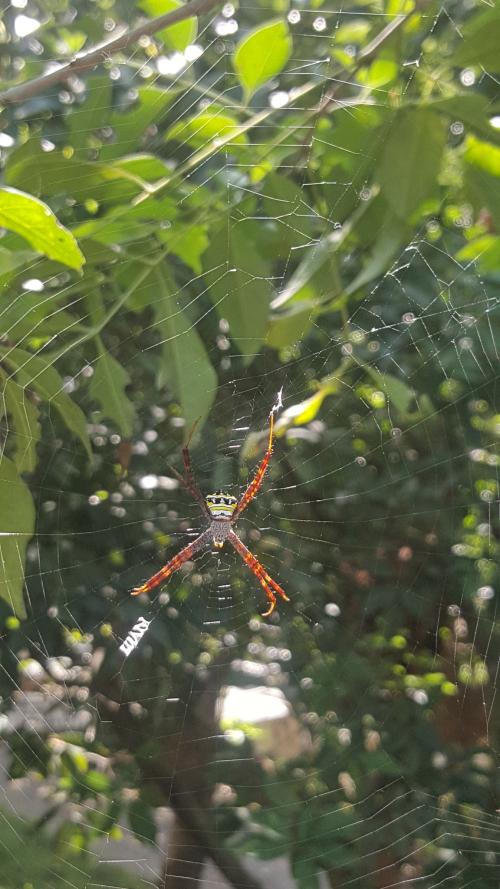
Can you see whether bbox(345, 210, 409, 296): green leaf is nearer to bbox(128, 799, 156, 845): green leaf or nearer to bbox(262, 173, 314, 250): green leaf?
bbox(262, 173, 314, 250): green leaf

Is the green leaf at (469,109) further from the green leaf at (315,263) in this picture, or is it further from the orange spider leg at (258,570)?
the orange spider leg at (258,570)

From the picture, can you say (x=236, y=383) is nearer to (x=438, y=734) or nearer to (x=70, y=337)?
(x=70, y=337)

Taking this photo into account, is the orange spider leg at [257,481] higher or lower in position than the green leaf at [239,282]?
higher

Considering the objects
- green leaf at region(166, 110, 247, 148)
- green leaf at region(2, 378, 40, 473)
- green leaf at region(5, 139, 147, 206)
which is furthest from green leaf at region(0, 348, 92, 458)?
green leaf at region(166, 110, 247, 148)

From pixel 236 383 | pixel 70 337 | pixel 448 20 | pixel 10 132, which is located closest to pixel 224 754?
pixel 236 383

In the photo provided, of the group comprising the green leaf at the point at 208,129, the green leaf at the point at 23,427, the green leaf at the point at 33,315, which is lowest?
the green leaf at the point at 23,427

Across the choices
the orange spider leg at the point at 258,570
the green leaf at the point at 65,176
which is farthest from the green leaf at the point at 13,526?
the orange spider leg at the point at 258,570
